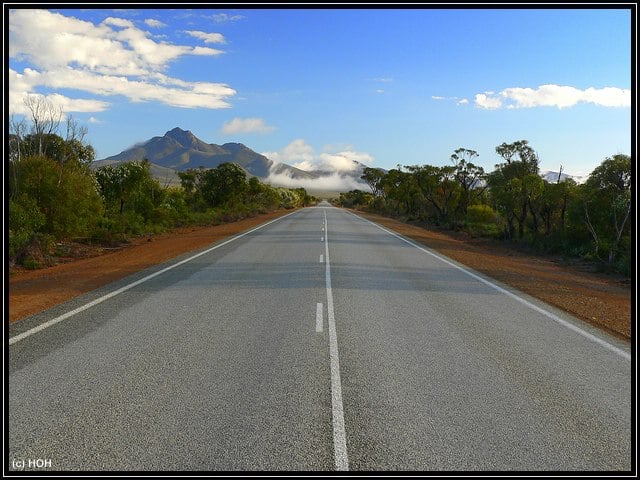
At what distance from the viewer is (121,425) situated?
15.7ft

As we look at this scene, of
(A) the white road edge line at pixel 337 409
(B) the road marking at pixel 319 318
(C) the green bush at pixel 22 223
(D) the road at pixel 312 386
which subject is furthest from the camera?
(C) the green bush at pixel 22 223

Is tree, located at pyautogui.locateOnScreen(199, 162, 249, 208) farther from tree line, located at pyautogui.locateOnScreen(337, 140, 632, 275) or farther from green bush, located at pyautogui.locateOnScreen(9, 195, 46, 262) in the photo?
green bush, located at pyautogui.locateOnScreen(9, 195, 46, 262)

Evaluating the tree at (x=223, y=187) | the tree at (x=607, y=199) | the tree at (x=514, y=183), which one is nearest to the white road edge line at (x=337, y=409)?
the tree at (x=607, y=199)

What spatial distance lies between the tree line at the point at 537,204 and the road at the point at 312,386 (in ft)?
37.9

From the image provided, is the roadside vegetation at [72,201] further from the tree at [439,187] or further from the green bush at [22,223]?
the tree at [439,187]

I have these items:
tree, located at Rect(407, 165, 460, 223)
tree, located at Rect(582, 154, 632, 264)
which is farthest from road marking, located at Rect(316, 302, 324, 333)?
tree, located at Rect(407, 165, 460, 223)

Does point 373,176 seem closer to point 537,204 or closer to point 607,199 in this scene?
point 537,204

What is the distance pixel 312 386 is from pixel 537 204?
27571mm

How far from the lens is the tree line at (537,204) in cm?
2134

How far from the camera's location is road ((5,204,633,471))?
435cm

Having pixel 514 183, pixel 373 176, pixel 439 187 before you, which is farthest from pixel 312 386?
pixel 373 176

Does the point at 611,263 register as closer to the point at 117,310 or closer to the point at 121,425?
the point at 117,310

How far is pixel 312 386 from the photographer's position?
5848mm
